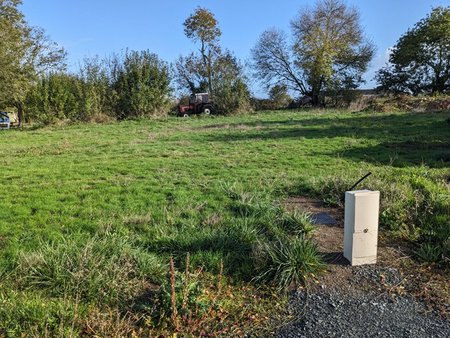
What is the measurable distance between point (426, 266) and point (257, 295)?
169cm

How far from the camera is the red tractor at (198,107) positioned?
90.8 feet

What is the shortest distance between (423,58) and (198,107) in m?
20.5

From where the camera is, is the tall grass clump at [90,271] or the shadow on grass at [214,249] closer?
the tall grass clump at [90,271]

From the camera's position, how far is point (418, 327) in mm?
2643

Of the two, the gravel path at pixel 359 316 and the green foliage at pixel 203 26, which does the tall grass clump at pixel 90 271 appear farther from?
the green foliage at pixel 203 26

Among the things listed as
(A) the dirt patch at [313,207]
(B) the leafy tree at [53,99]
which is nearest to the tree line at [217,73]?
(B) the leafy tree at [53,99]

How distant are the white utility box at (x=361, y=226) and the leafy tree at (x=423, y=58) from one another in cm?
3367

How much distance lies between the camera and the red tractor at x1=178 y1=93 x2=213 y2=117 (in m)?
27.7

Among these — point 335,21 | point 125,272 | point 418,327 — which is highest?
point 335,21

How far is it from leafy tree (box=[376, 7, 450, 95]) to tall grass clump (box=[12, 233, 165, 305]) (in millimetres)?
35013

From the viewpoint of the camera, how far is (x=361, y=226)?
3471mm

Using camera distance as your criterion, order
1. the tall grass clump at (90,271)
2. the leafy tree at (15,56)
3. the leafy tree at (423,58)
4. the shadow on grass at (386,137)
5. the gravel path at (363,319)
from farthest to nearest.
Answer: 1. the leafy tree at (423,58)
2. the leafy tree at (15,56)
3. the shadow on grass at (386,137)
4. the tall grass clump at (90,271)
5. the gravel path at (363,319)

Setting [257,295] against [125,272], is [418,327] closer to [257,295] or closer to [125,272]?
[257,295]

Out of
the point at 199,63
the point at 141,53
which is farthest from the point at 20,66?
the point at 199,63
